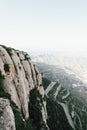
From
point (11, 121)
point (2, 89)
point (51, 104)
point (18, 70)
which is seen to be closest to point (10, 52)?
point (18, 70)

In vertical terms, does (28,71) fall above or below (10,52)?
below

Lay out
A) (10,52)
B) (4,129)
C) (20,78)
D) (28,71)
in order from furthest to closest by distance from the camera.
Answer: (28,71) < (10,52) < (20,78) < (4,129)

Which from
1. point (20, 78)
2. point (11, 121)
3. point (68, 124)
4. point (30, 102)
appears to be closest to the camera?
point (11, 121)

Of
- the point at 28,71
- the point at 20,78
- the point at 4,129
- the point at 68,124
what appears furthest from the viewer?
the point at 68,124

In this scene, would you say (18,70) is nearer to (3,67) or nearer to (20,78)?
(20,78)

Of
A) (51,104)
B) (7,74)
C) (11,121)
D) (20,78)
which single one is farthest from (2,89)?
(51,104)

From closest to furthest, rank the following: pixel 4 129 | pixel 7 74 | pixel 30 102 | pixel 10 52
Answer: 1. pixel 4 129
2. pixel 7 74
3. pixel 10 52
4. pixel 30 102

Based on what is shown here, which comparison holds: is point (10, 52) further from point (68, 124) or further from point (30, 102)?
point (68, 124)

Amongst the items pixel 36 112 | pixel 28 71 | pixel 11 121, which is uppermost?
pixel 11 121

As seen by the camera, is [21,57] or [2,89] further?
[21,57]
